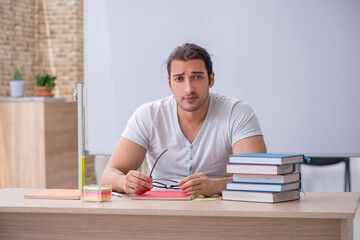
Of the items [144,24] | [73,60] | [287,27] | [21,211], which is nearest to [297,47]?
[287,27]

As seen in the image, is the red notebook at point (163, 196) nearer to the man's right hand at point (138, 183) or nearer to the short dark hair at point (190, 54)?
the man's right hand at point (138, 183)

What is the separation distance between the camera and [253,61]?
3.50 meters

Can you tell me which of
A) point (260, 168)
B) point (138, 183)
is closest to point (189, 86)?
point (138, 183)

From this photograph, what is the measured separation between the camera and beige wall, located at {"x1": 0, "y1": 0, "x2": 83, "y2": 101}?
5.88m

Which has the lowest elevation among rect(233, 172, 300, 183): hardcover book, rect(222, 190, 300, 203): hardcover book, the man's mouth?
rect(222, 190, 300, 203): hardcover book

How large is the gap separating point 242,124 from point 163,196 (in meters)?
0.57

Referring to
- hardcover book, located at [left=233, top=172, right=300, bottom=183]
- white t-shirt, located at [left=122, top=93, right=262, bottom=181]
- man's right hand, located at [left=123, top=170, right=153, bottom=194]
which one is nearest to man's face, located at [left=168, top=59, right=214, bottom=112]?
white t-shirt, located at [left=122, top=93, right=262, bottom=181]

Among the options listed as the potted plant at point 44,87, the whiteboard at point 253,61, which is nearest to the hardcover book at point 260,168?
the whiteboard at point 253,61

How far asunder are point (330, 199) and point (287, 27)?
173 centimetres

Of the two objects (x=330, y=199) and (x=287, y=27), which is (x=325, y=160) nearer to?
(x=287, y=27)

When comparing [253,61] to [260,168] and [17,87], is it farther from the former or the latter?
[17,87]

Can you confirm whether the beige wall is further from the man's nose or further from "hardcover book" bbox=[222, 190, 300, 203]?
"hardcover book" bbox=[222, 190, 300, 203]

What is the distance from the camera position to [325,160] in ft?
17.4

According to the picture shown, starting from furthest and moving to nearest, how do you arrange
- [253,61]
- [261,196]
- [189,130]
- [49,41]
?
[49,41]
[253,61]
[189,130]
[261,196]
